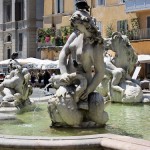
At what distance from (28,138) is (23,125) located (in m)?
2.49

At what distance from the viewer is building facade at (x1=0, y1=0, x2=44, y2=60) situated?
4850 centimetres

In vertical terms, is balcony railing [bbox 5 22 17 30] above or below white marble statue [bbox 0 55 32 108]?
above

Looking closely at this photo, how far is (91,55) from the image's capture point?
6531 mm

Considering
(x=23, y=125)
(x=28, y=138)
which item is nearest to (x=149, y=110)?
(x=23, y=125)

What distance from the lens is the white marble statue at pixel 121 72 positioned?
11.2m

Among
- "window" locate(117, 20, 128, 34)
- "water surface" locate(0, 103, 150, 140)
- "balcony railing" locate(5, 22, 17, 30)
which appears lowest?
"water surface" locate(0, 103, 150, 140)

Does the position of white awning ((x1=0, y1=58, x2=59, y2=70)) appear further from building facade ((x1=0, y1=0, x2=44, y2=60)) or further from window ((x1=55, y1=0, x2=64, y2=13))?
building facade ((x1=0, y1=0, x2=44, y2=60))

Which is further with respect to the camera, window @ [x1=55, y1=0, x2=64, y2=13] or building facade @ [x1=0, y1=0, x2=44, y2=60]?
building facade @ [x1=0, y1=0, x2=44, y2=60]

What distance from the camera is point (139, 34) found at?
34312 mm

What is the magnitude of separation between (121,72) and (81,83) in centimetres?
491

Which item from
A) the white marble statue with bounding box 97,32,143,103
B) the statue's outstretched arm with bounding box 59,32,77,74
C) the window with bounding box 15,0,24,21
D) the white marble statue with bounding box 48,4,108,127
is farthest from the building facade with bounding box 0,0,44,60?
the white marble statue with bounding box 48,4,108,127

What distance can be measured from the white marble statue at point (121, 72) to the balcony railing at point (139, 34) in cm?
2261

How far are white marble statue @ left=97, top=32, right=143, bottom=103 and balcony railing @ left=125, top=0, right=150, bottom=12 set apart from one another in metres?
23.4

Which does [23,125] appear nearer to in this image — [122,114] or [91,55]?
[91,55]
